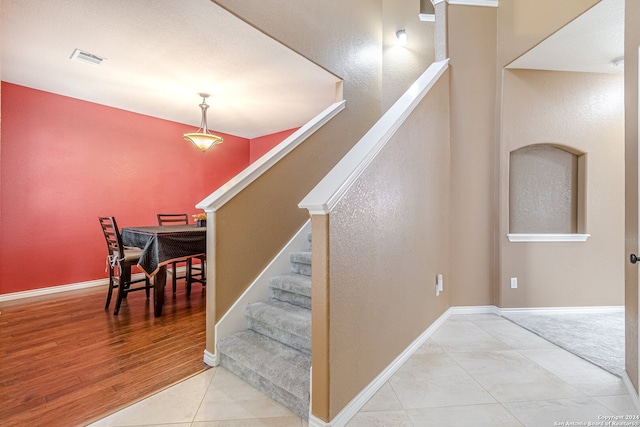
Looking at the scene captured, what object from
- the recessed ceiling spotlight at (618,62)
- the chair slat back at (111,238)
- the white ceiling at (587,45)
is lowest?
the chair slat back at (111,238)

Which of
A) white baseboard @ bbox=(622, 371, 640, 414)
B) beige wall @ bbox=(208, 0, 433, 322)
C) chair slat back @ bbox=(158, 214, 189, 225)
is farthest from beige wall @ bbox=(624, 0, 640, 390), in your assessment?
chair slat back @ bbox=(158, 214, 189, 225)

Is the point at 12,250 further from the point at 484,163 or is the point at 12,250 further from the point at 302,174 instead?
the point at 484,163

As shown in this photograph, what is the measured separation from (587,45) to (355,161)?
2532 mm

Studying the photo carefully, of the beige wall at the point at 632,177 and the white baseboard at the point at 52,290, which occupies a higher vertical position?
the beige wall at the point at 632,177

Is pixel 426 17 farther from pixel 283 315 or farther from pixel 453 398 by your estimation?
pixel 453 398

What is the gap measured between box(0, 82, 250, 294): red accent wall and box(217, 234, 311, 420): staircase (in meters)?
3.05

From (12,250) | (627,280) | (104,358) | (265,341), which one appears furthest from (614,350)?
(12,250)

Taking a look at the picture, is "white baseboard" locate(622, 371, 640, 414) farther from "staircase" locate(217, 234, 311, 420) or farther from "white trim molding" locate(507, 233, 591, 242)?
"staircase" locate(217, 234, 311, 420)

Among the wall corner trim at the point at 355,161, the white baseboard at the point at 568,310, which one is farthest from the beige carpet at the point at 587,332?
→ the wall corner trim at the point at 355,161

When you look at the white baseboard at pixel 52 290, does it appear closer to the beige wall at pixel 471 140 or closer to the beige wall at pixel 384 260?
the beige wall at pixel 384 260

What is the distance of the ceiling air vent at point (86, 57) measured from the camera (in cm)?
261

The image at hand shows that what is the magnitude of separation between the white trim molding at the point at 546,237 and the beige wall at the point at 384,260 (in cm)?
80

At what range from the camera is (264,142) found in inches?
228

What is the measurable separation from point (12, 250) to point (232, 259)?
3100mm
